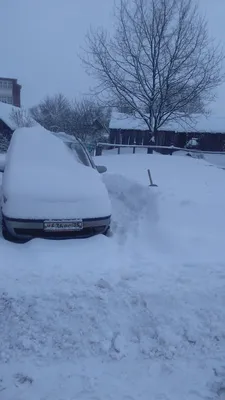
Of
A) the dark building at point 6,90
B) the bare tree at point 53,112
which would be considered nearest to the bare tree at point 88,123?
the bare tree at point 53,112

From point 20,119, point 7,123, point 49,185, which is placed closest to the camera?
point 49,185

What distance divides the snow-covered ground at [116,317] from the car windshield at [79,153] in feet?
5.42

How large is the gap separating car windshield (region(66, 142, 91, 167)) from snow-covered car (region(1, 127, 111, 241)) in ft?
1.26

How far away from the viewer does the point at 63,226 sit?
4.86m

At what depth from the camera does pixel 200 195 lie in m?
7.50

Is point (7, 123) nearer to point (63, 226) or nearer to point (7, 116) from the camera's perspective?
point (7, 116)

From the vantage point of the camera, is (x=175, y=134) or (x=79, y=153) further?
(x=175, y=134)

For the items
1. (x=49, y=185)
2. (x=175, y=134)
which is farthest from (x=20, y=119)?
(x=49, y=185)

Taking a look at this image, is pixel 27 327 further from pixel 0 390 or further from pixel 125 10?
pixel 125 10

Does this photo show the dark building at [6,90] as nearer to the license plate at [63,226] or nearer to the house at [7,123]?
the house at [7,123]

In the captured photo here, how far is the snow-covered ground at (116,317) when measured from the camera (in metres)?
2.76

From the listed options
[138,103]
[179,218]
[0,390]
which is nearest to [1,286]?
[0,390]

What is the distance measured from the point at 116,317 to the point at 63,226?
5.91 feet

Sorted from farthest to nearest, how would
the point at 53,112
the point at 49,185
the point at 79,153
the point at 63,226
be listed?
the point at 53,112, the point at 79,153, the point at 49,185, the point at 63,226
